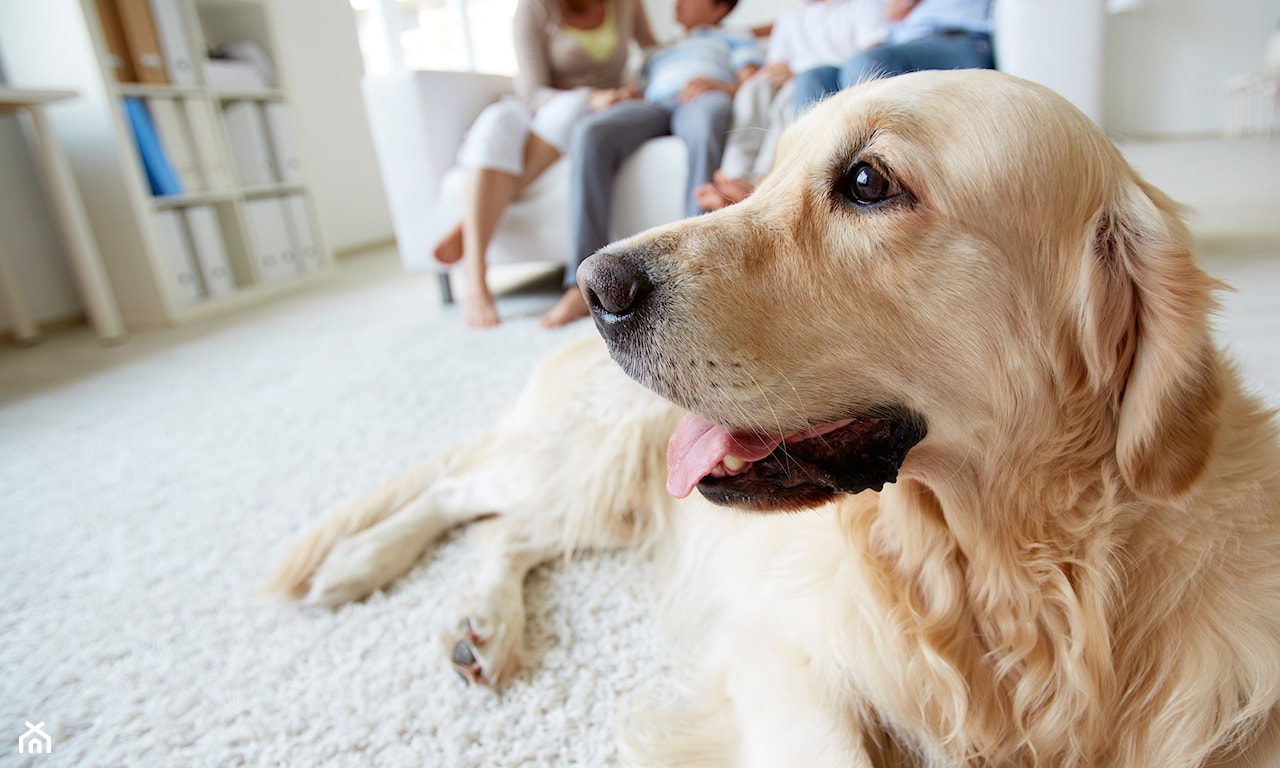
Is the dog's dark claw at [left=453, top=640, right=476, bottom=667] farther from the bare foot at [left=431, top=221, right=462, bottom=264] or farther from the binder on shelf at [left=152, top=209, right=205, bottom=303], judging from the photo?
the binder on shelf at [left=152, top=209, right=205, bottom=303]

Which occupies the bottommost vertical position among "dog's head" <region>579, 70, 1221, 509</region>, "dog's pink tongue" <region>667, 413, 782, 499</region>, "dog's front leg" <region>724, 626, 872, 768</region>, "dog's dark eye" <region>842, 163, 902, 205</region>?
"dog's front leg" <region>724, 626, 872, 768</region>

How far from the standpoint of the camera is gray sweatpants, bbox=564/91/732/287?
2.86m

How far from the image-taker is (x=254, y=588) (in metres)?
1.30

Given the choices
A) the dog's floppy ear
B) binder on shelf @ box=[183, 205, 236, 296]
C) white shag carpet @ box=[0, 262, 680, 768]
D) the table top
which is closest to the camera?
the dog's floppy ear

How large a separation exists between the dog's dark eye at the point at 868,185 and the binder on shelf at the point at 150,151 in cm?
388

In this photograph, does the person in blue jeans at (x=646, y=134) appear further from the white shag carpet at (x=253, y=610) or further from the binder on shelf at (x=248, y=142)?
the binder on shelf at (x=248, y=142)

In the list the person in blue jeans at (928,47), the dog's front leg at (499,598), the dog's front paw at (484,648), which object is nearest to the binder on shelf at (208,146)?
the person in blue jeans at (928,47)

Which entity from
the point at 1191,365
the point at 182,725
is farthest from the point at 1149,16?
the point at 182,725

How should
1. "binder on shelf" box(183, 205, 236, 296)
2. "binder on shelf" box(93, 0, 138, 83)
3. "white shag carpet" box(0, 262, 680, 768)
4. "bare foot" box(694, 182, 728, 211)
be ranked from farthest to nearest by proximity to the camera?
"binder on shelf" box(183, 205, 236, 296) < "binder on shelf" box(93, 0, 138, 83) < "bare foot" box(694, 182, 728, 211) < "white shag carpet" box(0, 262, 680, 768)

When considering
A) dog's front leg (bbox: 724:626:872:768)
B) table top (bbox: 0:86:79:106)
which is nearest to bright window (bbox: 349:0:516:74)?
table top (bbox: 0:86:79:106)

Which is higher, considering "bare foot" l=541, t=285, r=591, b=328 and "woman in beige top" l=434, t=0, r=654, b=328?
"woman in beige top" l=434, t=0, r=654, b=328

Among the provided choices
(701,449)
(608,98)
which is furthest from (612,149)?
(701,449)

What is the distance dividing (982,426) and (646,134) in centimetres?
266

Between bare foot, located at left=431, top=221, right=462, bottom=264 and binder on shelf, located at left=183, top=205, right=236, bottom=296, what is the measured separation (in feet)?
4.46
